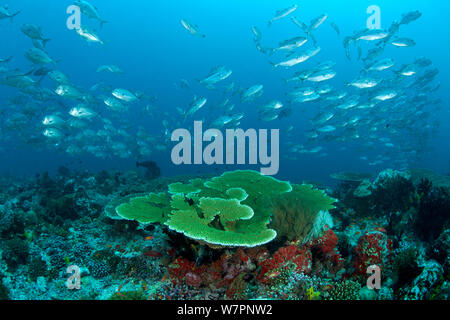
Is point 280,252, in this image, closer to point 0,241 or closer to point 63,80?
point 0,241

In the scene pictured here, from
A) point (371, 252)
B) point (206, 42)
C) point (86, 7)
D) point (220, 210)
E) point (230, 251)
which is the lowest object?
point (371, 252)

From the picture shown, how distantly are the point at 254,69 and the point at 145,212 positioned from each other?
80.2 m

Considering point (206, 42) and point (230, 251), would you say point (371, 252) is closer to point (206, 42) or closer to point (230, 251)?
point (230, 251)

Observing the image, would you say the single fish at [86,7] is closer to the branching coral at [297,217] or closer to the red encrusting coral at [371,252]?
the branching coral at [297,217]

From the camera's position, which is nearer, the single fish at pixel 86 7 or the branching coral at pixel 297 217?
the branching coral at pixel 297 217

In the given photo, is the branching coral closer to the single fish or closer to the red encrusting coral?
the red encrusting coral

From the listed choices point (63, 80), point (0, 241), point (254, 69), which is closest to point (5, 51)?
point (254, 69)

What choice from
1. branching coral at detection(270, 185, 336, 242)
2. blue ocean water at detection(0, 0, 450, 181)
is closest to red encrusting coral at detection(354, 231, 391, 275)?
branching coral at detection(270, 185, 336, 242)

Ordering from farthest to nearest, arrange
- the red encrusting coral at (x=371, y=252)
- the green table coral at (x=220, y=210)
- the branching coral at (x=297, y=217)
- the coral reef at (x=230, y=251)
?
1. the branching coral at (x=297, y=217)
2. the red encrusting coral at (x=371, y=252)
3. the coral reef at (x=230, y=251)
4. the green table coral at (x=220, y=210)

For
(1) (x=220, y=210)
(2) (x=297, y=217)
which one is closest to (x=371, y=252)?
(2) (x=297, y=217)

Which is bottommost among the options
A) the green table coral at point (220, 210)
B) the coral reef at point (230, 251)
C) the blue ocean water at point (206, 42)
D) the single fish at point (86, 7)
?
the coral reef at point (230, 251)

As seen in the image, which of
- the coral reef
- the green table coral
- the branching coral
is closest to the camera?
the green table coral

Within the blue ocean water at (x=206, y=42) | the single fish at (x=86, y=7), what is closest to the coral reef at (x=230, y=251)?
the single fish at (x=86, y=7)

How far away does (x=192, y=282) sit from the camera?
355 cm
